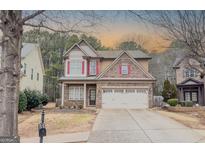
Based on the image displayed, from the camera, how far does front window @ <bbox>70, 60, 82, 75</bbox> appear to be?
10.4m

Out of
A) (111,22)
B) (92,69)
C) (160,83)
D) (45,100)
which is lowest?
(45,100)

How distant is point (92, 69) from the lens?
34.2ft

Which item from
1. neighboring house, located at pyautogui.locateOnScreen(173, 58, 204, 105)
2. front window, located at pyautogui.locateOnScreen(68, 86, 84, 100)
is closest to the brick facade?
front window, located at pyautogui.locateOnScreen(68, 86, 84, 100)

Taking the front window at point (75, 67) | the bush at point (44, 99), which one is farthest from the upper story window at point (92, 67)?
the bush at point (44, 99)

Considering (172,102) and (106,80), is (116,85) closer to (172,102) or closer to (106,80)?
Result: (106,80)

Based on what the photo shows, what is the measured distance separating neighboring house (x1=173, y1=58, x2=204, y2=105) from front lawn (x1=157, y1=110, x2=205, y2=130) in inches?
28.5

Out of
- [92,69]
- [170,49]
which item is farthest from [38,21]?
[92,69]

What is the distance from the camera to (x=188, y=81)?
9.47 metres

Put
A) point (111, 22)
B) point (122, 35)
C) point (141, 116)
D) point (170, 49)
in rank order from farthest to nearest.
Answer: point (141, 116) < point (170, 49) < point (122, 35) < point (111, 22)

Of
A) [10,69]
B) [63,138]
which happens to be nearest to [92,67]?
[63,138]

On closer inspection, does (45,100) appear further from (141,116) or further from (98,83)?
(98,83)

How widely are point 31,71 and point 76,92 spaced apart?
1964 millimetres

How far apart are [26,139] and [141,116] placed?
3.61 meters

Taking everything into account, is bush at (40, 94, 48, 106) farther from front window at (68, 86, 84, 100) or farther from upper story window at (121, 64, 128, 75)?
upper story window at (121, 64, 128, 75)
